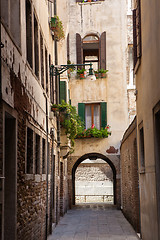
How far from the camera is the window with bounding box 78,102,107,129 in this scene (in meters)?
21.3

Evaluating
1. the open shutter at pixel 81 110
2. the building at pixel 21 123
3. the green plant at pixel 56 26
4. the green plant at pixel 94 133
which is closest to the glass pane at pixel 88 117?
the open shutter at pixel 81 110

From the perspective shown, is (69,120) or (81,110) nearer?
(69,120)

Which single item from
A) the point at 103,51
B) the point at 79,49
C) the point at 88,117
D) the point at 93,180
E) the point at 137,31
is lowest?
the point at 93,180

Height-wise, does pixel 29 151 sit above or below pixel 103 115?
below

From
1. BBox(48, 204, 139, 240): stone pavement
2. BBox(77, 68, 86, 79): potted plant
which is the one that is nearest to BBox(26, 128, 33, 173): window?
BBox(48, 204, 139, 240): stone pavement

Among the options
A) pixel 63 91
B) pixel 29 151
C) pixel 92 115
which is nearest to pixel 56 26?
pixel 63 91

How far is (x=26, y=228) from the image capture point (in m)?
7.81

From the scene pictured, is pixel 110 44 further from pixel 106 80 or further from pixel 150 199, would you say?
pixel 150 199

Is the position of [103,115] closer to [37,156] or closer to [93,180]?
[37,156]

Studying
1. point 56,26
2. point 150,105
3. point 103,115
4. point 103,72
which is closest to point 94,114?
point 103,115

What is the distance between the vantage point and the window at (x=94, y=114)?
21266 mm

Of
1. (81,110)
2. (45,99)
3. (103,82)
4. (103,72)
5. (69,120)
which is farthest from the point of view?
(103,82)

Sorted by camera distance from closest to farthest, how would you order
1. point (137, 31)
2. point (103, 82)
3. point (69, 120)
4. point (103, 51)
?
point (137, 31)
point (69, 120)
point (103, 82)
point (103, 51)

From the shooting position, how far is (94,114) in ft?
71.1
